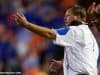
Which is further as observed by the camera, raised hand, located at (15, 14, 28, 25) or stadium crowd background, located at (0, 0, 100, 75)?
stadium crowd background, located at (0, 0, 100, 75)

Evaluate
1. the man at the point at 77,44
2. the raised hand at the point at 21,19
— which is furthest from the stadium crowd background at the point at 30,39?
the raised hand at the point at 21,19

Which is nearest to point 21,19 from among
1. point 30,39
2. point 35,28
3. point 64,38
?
point 35,28

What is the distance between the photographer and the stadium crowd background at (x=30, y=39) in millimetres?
9250

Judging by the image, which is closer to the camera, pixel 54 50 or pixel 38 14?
pixel 54 50

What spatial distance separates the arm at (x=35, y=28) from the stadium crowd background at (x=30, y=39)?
3.44m

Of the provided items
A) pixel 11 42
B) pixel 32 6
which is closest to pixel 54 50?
pixel 11 42

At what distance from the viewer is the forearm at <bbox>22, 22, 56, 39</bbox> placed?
4.82 metres

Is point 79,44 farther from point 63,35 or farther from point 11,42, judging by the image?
point 11,42

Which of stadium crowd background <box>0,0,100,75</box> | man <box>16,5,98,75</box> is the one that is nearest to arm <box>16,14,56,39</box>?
man <box>16,5,98,75</box>

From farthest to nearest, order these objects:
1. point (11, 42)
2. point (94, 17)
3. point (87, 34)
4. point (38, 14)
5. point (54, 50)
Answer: point (38, 14) < point (11, 42) < point (54, 50) < point (94, 17) < point (87, 34)

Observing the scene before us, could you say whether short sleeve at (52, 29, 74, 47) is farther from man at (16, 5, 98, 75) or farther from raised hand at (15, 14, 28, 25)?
raised hand at (15, 14, 28, 25)

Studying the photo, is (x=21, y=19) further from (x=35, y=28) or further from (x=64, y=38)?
(x=64, y=38)

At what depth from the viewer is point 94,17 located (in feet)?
20.8

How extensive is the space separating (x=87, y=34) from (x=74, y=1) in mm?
5491
